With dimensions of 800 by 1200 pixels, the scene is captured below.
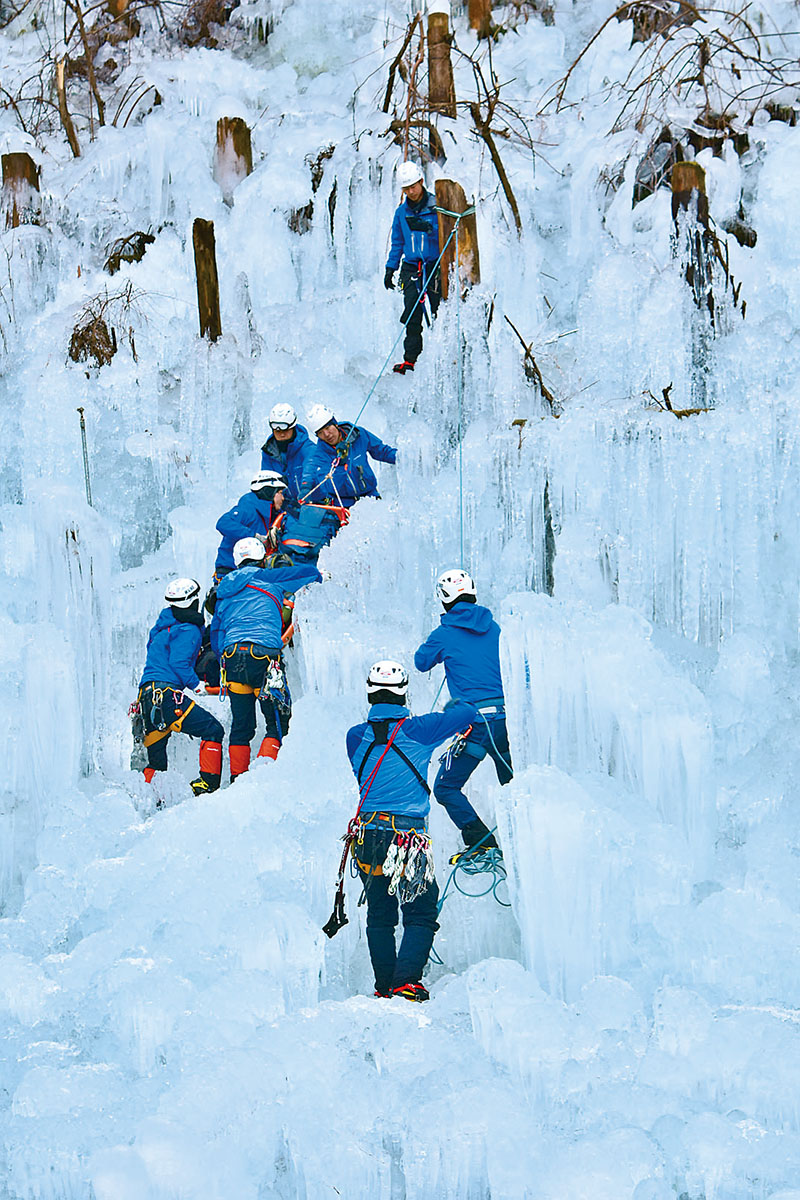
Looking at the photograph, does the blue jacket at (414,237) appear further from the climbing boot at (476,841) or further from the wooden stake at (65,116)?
the wooden stake at (65,116)

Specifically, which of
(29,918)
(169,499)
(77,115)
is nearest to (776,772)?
(29,918)

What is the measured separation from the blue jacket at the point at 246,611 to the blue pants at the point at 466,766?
1.34 meters

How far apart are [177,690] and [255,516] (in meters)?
1.36

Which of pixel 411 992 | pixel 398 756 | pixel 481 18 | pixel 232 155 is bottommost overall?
pixel 411 992

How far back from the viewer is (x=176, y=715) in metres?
7.70

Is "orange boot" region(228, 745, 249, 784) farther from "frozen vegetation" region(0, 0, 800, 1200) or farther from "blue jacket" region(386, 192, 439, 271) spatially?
"blue jacket" region(386, 192, 439, 271)

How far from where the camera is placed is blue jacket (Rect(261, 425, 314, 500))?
8.81 meters

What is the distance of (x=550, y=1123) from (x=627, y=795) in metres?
1.83

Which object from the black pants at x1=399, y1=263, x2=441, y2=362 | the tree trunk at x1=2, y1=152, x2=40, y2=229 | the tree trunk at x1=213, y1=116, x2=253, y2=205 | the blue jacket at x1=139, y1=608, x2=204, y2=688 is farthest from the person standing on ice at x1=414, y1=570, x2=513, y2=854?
the tree trunk at x1=2, y1=152, x2=40, y2=229

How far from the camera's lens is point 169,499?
34.7 feet

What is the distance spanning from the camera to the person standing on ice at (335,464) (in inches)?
335

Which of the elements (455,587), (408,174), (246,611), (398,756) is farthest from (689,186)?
(398,756)

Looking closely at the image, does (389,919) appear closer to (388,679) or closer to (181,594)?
(388,679)

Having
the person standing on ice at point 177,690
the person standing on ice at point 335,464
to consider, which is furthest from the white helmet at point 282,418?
the person standing on ice at point 177,690
